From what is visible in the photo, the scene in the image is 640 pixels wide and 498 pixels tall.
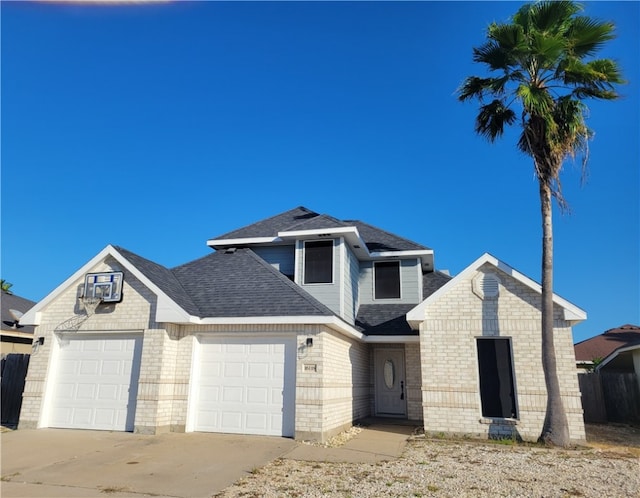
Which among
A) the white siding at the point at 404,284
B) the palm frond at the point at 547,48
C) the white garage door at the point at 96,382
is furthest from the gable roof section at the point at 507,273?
the white garage door at the point at 96,382

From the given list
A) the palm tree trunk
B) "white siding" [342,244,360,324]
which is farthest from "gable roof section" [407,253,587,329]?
"white siding" [342,244,360,324]

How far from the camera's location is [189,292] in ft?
40.7

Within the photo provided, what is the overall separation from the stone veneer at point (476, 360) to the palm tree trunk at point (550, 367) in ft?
1.39

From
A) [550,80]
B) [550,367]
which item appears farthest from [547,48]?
[550,367]

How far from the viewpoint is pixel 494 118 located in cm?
1212

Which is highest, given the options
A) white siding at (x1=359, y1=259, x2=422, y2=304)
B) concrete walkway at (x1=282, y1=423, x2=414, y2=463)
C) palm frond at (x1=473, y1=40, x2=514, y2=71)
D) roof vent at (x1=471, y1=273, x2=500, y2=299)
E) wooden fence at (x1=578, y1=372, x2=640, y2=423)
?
palm frond at (x1=473, y1=40, x2=514, y2=71)

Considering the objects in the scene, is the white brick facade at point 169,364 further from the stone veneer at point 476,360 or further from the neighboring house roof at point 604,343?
the neighboring house roof at point 604,343

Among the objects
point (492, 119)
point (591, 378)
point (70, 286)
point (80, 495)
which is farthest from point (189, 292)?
point (591, 378)

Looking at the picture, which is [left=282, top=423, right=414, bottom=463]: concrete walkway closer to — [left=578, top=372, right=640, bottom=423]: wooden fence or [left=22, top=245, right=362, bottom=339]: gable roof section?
[left=22, top=245, right=362, bottom=339]: gable roof section

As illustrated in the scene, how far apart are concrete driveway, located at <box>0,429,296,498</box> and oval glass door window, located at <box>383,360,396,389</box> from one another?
20.5ft

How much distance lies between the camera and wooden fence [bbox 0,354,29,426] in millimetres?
12992

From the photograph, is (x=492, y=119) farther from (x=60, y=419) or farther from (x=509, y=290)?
(x=60, y=419)

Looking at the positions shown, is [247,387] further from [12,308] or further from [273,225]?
[12,308]

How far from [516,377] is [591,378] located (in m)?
7.05
